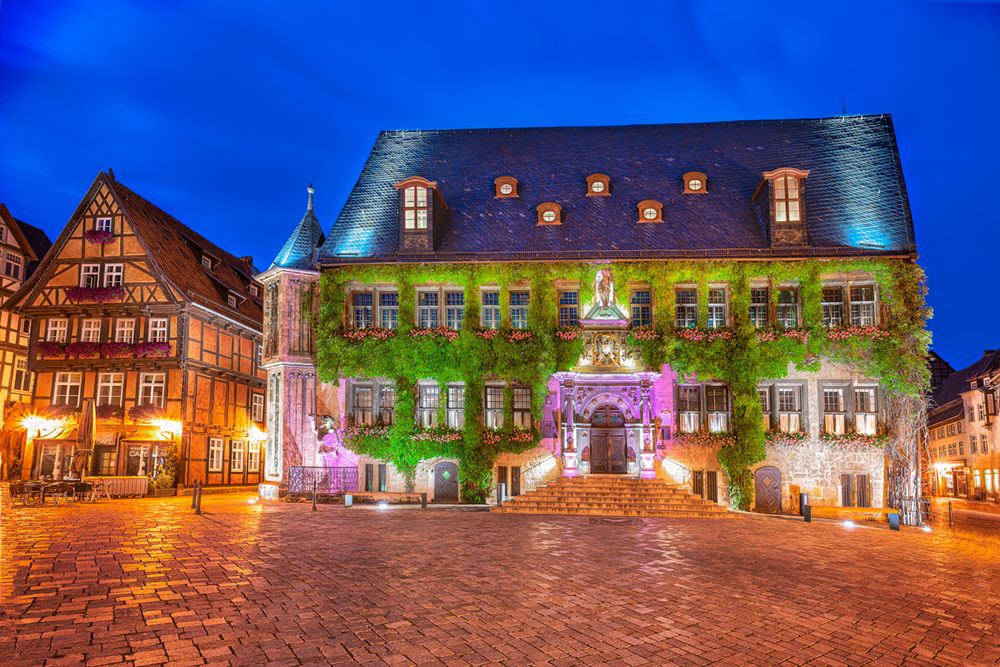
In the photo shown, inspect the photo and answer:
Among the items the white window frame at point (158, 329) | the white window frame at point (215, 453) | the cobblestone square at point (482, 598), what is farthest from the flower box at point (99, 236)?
the cobblestone square at point (482, 598)

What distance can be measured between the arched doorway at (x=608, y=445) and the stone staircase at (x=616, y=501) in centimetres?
328

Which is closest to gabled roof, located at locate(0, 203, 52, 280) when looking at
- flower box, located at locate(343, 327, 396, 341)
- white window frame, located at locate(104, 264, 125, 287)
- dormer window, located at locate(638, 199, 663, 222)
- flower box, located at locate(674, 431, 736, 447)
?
white window frame, located at locate(104, 264, 125, 287)

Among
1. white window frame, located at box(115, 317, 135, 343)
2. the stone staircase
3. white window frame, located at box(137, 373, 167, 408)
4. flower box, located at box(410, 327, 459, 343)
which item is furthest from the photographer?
white window frame, located at box(115, 317, 135, 343)

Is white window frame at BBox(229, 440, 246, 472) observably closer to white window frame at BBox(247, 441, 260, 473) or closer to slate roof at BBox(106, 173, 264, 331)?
white window frame at BBox(247, 441, 260, 473)

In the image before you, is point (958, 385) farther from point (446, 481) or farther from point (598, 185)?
point (446, 481)

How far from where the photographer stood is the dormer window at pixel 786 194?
28500mm

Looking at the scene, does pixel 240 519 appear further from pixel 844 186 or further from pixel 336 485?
pixel 844 186

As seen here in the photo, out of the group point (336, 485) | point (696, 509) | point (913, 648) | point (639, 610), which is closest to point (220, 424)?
point (336, 485)

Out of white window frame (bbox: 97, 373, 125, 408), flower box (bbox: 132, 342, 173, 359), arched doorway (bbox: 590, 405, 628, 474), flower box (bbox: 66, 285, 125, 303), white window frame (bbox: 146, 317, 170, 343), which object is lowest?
arched doorway (bbox: 590, 405, 628, 474)

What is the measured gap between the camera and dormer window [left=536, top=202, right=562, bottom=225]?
1181 inches

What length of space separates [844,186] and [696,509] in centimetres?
1622

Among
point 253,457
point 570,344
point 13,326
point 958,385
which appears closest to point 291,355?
point 570,344

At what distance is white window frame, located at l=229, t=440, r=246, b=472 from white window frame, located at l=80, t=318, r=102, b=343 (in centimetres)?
826

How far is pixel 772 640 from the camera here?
759 centimetres
